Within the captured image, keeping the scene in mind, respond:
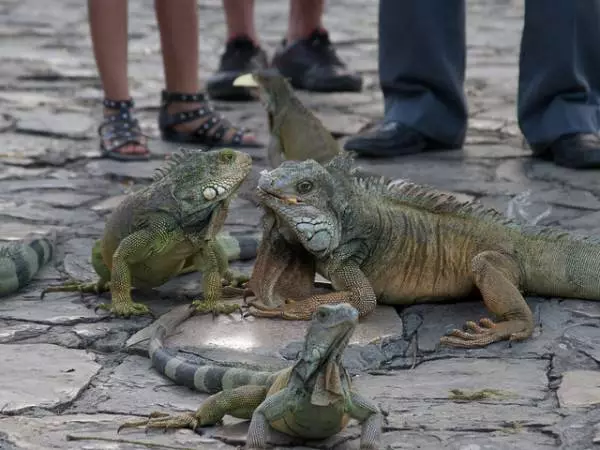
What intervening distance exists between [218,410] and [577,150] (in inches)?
174

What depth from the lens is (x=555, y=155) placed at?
26.8ft

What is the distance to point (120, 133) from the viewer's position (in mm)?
8305

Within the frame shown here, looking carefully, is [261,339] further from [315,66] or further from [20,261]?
[315,66]

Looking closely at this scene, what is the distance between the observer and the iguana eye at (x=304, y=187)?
5.33 m

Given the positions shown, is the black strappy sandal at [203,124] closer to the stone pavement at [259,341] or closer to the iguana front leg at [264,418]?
the stone pavement at [259,341]

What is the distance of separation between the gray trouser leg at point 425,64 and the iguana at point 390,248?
278 centimetres

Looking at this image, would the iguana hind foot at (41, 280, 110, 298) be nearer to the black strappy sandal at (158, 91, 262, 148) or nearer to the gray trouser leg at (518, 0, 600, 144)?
the black strappy sandal at (158, 91, 262, 148)

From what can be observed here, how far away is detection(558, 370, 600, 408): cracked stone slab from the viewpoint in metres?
4.42

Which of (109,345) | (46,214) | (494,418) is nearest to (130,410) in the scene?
(109,345)

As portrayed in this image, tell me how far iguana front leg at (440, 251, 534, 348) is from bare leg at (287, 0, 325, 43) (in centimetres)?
525

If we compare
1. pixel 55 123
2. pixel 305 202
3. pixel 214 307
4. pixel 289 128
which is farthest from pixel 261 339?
pixel 55 123

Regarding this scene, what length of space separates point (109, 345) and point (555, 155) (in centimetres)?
399

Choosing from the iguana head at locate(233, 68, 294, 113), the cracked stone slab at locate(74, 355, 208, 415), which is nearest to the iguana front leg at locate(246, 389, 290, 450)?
the cracked stone slab at locate(74, 355, 208, 415)

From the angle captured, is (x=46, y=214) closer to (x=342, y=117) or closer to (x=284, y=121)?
(x=284, y=121)
